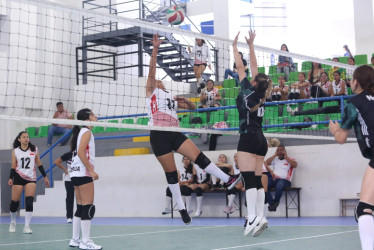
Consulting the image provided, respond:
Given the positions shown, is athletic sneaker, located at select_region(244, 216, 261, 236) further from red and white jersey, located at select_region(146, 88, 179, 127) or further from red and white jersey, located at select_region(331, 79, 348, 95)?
red and white jersey, located at select_region(331, 79, 348, 95)

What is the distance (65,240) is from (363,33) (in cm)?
1296

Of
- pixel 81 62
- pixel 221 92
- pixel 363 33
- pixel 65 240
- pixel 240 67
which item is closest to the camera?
pixel 240 67

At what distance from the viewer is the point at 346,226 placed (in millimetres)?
9773

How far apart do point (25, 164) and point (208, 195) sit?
4789 mm

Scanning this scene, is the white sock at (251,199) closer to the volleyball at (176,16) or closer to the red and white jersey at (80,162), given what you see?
the red and white jersey at (80,162)

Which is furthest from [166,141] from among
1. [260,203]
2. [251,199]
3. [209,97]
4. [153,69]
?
[209,97]

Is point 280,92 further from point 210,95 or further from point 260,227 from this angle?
point 260,227

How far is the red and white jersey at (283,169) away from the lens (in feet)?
42.0

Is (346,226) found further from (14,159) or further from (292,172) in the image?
(14,159)

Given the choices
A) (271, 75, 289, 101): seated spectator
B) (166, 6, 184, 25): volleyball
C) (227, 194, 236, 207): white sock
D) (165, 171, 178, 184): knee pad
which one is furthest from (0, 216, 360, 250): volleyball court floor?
(166, 6, 184, 25): volleyball

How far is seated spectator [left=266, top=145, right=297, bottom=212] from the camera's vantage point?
493 inches

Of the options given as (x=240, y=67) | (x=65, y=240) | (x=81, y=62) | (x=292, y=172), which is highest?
(x=81, y=62)

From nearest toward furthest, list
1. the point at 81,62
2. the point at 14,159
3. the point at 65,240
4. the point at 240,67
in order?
the point at 240,67 → the point at 65,240 → the point at 14,159 → the point at 81,62

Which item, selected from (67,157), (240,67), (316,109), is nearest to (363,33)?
(316,109)
